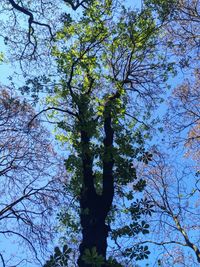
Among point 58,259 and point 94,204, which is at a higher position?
point 94,204

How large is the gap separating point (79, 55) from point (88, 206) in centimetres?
446

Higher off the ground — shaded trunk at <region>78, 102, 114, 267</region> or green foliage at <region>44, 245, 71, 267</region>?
shaded trunk at <region>78, 102, 114, 267</region>

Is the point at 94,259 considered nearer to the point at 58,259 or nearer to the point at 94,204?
the point at 58,259

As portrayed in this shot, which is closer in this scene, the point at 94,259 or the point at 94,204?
the point at 94,259

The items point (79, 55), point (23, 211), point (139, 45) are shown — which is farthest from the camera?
point (23, 211)

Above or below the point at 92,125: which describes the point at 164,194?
above

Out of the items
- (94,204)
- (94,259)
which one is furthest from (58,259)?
(94,204)

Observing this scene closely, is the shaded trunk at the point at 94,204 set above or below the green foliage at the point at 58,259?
above

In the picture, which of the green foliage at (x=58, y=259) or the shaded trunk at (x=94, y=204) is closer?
the green foliage at (x=58, y=259)

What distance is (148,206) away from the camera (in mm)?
7707

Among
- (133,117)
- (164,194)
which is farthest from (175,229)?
(133,117)

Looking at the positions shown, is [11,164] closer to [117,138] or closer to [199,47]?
[117,138]

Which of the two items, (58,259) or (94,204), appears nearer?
(58,259)

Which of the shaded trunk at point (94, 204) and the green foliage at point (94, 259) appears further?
the shaded trunk at point (94, 204)
